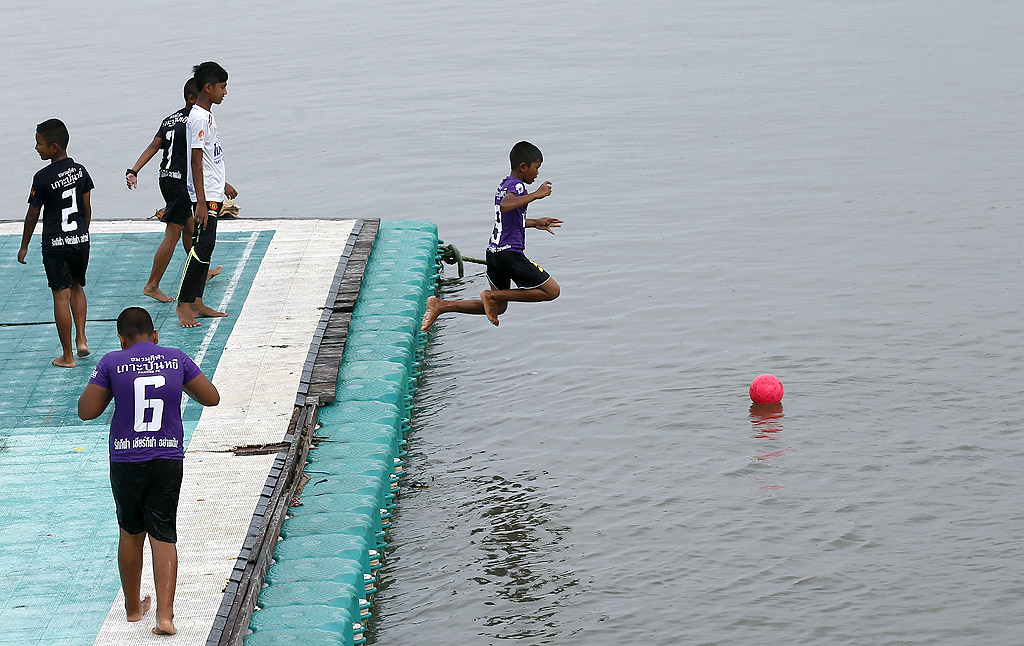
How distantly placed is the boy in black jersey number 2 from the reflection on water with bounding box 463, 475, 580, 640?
371 centimetres

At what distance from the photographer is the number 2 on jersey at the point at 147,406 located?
671 cm

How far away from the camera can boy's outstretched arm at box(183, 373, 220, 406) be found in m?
6.87

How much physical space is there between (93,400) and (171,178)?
5.10 metres

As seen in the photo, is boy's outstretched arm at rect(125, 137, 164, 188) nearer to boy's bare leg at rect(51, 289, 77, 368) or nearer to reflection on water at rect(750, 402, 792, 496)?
boy's bare leg at rect(51, 289, 77, 368)

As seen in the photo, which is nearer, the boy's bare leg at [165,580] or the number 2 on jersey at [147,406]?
the number 2 on jersey at [147,406]

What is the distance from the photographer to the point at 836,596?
8.87 metres

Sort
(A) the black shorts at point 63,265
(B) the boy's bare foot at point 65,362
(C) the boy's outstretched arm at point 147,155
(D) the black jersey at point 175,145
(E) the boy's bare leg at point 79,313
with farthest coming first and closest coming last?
1. (C) the boy's outstretched arm at point 147,155
2. (D) the black jersey at point 175,145
3. (B) the boy's bare foot at point 65,362
4. (E) the boy's bare leg at point 79,313
5. (A) the black shorts at point 63,265

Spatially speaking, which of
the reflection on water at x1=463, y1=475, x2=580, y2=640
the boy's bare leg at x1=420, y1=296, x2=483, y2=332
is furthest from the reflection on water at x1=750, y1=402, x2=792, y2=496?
the boy's bare leg at x1=420, y1=296, x2=483, y2=332

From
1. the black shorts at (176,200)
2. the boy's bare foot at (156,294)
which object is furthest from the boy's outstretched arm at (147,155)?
the boy's bare foot at (156,294)

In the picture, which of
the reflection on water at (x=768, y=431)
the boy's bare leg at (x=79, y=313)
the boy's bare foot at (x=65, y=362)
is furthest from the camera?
the boy's bare foot at (x=65, y=362)

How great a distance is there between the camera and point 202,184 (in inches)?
432

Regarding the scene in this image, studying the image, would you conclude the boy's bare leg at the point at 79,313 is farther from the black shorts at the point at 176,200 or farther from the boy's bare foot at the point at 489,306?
the boy's bare foot at the point at 489,306

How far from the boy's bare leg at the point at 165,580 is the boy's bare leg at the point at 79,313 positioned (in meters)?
4.21

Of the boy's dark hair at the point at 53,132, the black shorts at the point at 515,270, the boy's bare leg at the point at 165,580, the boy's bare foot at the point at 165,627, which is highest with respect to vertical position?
the boy's dark hair at the point at 53,132
